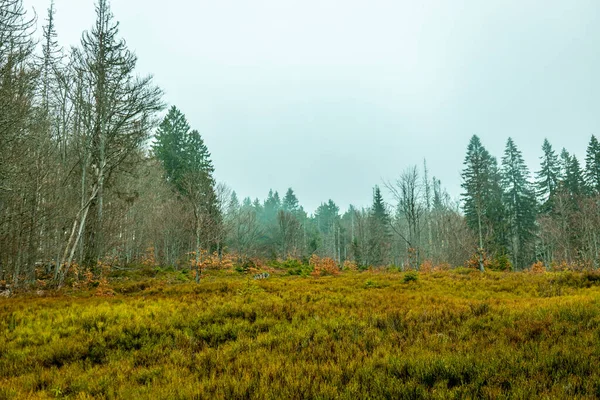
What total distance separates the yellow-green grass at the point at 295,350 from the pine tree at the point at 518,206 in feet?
110

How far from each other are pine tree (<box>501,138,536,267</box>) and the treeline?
0.14 meters

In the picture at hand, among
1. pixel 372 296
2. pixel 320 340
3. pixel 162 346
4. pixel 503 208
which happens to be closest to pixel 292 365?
pixel 320 340

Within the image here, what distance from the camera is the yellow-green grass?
3.64m

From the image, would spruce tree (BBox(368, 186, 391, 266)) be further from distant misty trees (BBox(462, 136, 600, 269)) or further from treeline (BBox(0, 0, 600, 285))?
distant misty trees (BBox(462, 136, 600, 269))

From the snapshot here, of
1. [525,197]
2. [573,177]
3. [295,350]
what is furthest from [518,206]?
[295,350]

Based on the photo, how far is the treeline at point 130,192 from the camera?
479 inches

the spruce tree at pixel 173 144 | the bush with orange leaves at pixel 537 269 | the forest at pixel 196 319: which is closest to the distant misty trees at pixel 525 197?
the bush with orange leaves at pixel 537 269

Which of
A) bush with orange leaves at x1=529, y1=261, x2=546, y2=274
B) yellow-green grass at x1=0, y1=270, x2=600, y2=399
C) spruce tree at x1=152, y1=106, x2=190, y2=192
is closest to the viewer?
yellow-green grass at x1=0, y1=270, x2=600, y2=399

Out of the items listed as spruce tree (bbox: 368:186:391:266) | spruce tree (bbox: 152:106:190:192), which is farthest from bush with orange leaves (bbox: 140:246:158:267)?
spruce tree (bbox: 368:186:391:266)

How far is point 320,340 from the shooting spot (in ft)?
19.1

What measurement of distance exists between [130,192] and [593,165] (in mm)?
48477

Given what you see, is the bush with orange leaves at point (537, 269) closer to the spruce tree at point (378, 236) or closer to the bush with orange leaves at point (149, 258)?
the spruce tree at point (378, 236)

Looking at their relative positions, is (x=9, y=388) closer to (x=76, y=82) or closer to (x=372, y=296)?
(x=372, y=296)

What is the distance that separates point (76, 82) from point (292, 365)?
17401 millimetres
